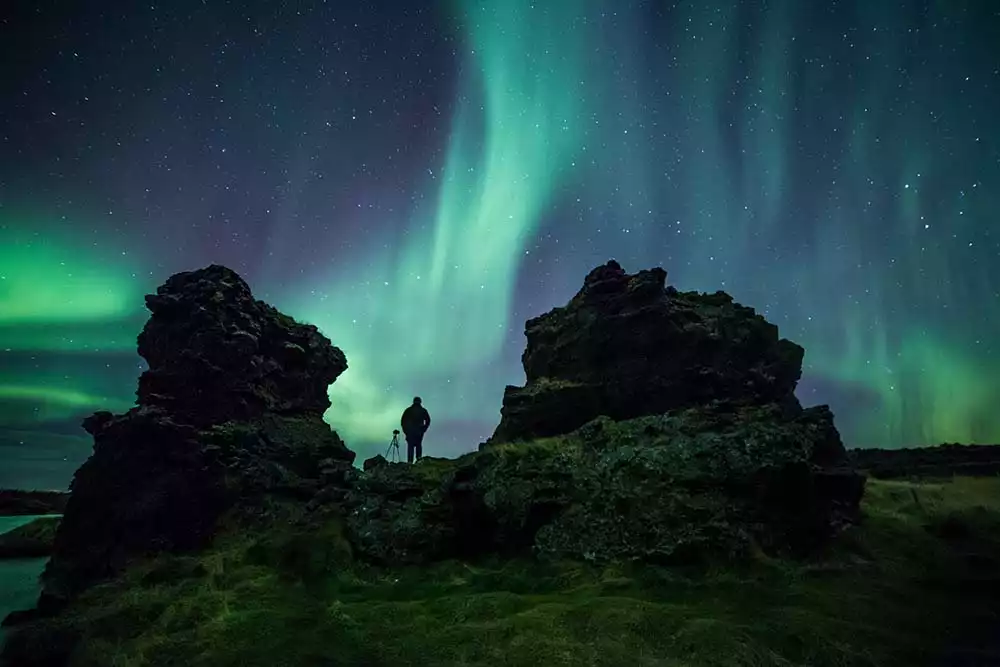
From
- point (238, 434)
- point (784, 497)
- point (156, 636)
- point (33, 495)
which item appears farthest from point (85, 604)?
point (33, 495)

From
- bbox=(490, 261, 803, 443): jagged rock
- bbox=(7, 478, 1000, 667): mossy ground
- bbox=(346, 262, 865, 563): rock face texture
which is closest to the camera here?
bbox=(7, 478, 1000, 667): mossy ground

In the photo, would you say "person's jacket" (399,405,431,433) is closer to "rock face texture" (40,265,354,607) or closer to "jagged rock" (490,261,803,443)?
"rock face texture" (40,265,354,607)

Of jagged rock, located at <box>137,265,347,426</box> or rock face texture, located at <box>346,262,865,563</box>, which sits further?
jagged rock, located at <box>137,265,347,426</box>

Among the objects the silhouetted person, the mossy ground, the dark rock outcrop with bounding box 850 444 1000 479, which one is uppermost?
the silhouetted person

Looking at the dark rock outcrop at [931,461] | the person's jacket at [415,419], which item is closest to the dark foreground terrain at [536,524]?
the dark rock outcrop at [931,461]

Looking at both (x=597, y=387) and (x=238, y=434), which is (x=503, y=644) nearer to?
(x=597, y=387)

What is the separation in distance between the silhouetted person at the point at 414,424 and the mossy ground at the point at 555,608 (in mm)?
11629

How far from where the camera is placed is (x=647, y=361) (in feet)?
70.8

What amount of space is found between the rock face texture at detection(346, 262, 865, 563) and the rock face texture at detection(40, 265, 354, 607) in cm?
469

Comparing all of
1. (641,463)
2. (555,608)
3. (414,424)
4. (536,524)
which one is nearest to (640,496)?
(641,463)

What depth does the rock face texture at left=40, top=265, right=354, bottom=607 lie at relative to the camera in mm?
18922

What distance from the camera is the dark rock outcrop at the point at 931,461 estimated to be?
27656 millimetres

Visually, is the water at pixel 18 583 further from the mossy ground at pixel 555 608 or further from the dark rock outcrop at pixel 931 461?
the dark rock outcrop at pixel 931 461

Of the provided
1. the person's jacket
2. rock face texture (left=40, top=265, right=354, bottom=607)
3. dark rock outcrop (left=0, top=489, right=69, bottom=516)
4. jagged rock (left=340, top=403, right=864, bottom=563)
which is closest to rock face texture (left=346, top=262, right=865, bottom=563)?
jagged rock (left=340, top=403, right=864, bottom=563)
